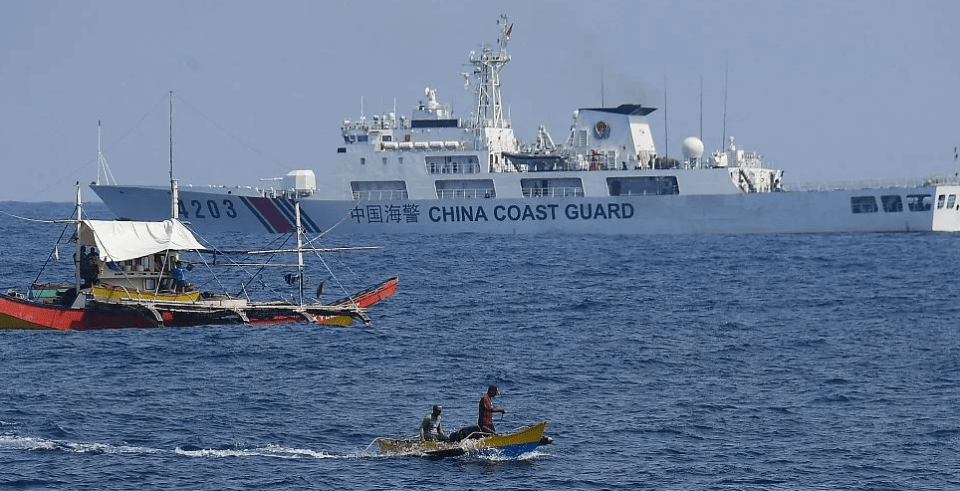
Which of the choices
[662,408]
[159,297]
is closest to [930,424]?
[662,408]

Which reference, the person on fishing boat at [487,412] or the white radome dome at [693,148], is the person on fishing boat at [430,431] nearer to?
the person on fishing boat at [487,412]

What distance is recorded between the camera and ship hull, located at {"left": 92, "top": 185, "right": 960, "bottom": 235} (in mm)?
78562

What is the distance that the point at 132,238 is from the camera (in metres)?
41.1

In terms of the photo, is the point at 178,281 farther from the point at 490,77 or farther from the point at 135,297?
the point at 490,77

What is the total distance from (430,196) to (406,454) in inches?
2166

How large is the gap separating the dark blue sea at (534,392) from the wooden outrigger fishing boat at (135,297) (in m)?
0.73

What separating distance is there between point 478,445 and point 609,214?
54009 mm

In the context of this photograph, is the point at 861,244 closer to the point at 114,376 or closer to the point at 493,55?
the point at 493,55

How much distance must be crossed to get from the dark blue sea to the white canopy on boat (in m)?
2.75

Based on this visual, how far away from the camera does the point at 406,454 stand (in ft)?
87.0

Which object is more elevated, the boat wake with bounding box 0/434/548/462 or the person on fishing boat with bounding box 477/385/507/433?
the person on fishing boat with bounding box 477/385/507/433

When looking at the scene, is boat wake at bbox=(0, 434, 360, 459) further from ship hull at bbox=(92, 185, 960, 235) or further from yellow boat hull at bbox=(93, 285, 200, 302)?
ship hull at bbox=(92, 185, 960, 235)

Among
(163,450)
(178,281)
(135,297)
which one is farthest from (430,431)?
(178,281)

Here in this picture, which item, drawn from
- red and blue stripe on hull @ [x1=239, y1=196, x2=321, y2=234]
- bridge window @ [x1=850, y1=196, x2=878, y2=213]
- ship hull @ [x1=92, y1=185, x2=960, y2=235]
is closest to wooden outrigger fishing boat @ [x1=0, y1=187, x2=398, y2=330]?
ship hull @ [x1=92, y1=185, x2=960, y2=235]
